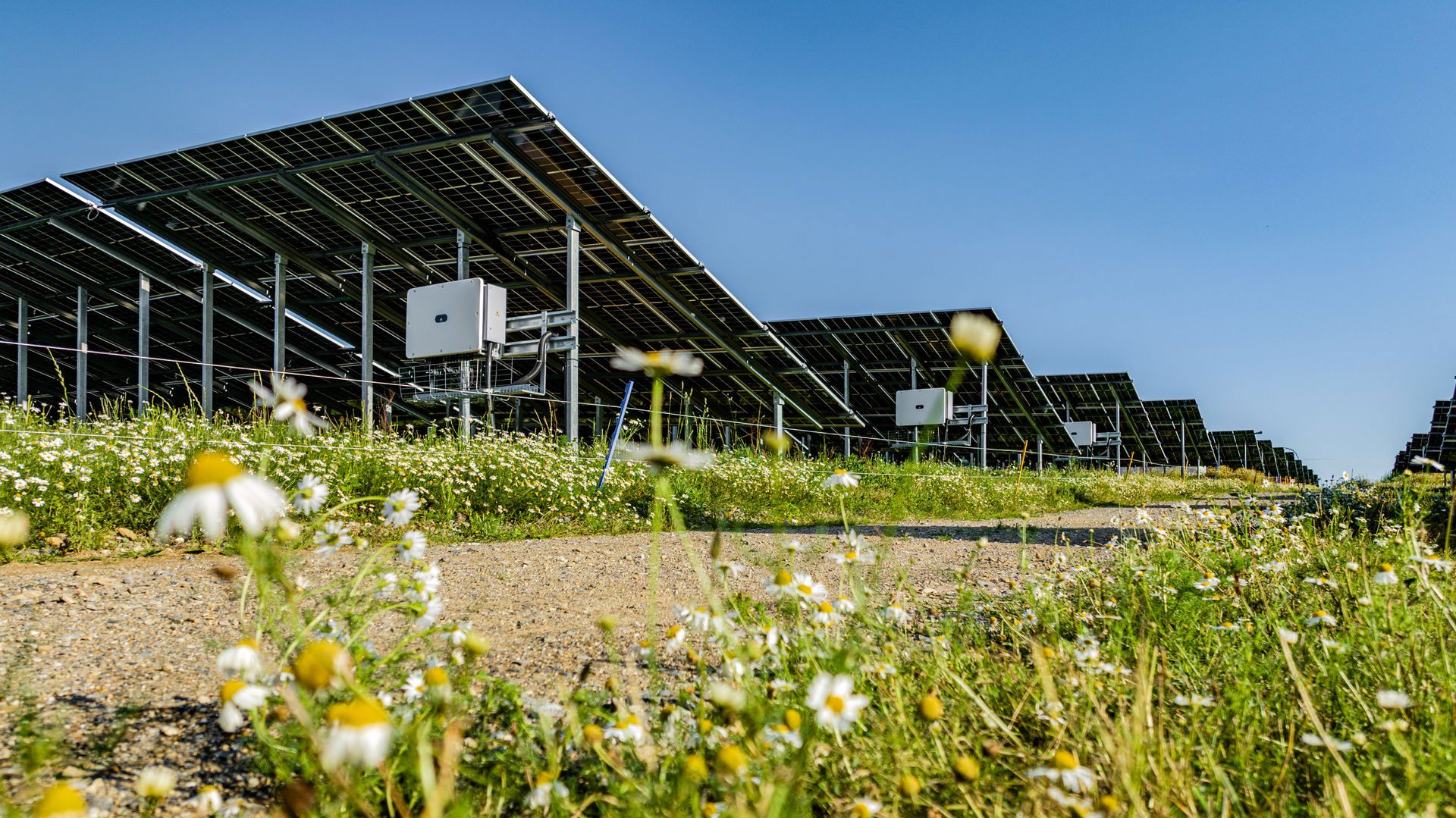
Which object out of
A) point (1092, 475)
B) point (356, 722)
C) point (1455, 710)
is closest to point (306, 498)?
point (356, 722)

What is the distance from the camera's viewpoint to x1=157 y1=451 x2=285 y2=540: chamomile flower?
877 mm

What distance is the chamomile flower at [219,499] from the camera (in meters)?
0.88

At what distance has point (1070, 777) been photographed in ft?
4.08

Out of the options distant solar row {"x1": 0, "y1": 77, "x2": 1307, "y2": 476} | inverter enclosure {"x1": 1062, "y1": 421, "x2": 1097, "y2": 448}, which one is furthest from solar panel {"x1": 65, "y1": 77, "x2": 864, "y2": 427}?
inverter enclosure {"x1": 1062, "y1": 421, "x2": 1097, "y2": 448}

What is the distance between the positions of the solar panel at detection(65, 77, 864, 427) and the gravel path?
4.85 m

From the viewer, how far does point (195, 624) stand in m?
3.00

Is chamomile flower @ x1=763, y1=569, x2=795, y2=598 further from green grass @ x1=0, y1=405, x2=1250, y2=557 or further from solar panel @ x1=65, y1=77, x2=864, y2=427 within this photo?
solar panel @ x1=65, y1=77, x2=864, y2=427

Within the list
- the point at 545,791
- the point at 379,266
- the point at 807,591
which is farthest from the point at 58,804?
the point at 379,266

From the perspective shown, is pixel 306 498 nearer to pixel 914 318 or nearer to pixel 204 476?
pixel 204 476

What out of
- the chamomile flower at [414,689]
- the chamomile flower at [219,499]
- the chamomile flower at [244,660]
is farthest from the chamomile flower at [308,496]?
the chamomile flower at [219,499]

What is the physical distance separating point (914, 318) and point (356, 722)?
1574cm

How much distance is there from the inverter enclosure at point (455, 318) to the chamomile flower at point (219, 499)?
8656 millimetres

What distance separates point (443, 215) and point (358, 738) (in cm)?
984

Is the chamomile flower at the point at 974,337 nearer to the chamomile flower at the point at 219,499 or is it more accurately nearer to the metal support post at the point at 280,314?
the chamomile flower at the point at 219,499
